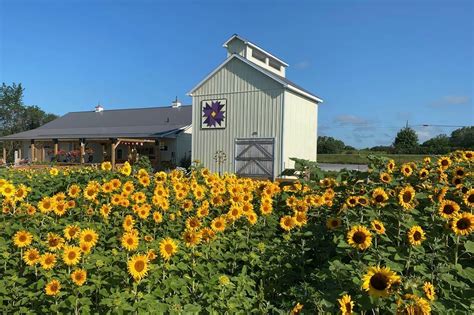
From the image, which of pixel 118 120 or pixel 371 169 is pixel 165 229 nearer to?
pixel 371 169

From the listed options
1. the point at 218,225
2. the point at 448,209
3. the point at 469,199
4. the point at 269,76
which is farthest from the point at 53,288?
the point at 269,76

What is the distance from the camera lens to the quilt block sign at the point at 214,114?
21.8 metres

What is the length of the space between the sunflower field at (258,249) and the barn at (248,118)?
52.6 feet

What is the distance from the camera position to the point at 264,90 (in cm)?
2075

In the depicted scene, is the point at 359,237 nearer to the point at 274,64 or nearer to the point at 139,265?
the point at 139,265

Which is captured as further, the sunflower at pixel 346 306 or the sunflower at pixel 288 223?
the sunflower at pixel 288 223

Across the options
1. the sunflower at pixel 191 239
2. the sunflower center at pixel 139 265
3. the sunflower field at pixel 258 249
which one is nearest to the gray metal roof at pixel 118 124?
the sunflower field at pixel 258 249

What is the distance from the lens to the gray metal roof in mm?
31422

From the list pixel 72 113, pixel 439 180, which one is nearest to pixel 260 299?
pixel 439 180

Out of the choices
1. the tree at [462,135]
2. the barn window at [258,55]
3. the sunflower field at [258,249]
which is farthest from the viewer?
the tree at [462,135]

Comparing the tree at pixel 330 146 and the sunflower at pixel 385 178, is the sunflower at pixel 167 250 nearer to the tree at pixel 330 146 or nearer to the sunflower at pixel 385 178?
the sunflower at pixel 385 178

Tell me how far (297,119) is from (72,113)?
29.1m

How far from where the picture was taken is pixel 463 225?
244 cm

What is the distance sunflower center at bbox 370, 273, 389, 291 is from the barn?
58.7 ft
